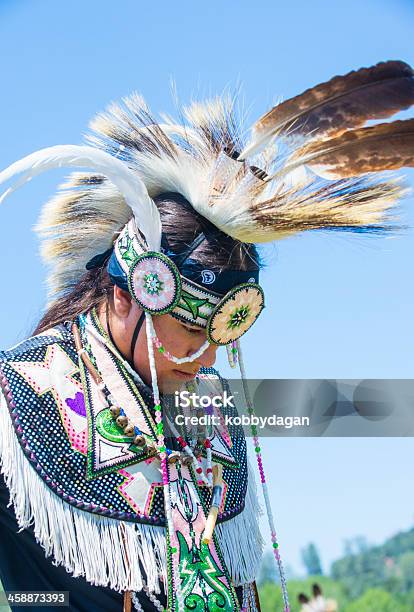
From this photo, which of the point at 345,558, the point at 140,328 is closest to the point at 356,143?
the point at 140,328

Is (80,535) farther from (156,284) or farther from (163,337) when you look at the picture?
(156,284)

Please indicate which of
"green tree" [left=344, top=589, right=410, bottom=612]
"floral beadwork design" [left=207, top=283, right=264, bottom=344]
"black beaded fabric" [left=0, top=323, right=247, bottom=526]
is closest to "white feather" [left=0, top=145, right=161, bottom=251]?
"floral beadwork design" [left=207, top=283, right=264, bottom=344]

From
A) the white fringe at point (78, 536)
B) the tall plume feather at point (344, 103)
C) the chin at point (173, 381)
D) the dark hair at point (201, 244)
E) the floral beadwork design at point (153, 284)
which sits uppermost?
the tall plume feather at point (344, 103)

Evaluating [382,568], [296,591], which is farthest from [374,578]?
[296,591]

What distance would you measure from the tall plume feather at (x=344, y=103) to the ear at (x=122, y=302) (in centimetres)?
54

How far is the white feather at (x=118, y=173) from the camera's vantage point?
2.70m

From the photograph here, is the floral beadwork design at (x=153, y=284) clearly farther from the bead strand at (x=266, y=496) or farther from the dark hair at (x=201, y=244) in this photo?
the bead strand at (x=266, y=496)

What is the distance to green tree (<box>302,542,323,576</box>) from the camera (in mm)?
6891

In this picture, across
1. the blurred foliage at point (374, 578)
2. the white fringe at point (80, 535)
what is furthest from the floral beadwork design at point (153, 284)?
the blurred foliage at point (374, 578)

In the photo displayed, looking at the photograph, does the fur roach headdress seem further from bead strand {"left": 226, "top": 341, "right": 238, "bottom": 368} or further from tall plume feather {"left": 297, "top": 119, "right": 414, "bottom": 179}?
bead strand {"left": 226, "top": 341, "right": 238, "bottom": 368}

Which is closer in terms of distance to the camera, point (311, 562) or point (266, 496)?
point (266, 496)

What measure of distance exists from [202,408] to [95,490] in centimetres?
57

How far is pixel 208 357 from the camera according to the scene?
284 cm

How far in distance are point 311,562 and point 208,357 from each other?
14.9 feet
